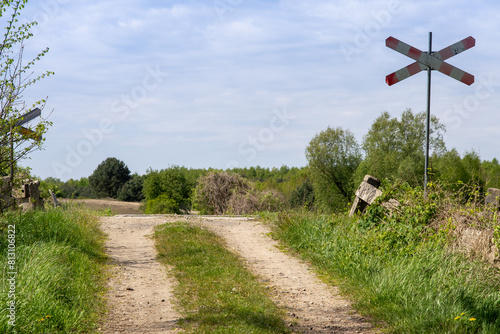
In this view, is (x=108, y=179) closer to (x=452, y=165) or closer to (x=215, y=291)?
(x=452, y=165)

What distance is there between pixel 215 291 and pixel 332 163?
3603 cm

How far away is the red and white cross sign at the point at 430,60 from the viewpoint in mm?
9109

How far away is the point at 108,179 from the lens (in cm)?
4131

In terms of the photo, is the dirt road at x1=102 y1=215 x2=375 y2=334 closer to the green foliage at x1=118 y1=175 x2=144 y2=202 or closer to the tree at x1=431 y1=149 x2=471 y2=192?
the green foliage at x1=118 y1=175 x2=144 y2=202

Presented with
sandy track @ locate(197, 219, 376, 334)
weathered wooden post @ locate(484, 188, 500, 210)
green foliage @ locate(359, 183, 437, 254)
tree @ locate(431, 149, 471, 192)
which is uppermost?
tree @ locate(431, 149, 471, 192)

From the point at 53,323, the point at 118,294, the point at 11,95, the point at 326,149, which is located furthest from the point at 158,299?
the point at 326,149

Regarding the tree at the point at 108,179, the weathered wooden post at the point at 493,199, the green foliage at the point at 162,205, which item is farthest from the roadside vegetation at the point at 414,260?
the tree at the point at 108,179

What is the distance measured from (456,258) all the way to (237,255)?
4.49 meters

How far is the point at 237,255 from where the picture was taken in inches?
379

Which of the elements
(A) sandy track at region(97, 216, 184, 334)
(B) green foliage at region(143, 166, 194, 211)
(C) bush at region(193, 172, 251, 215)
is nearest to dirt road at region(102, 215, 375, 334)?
(A) sandy track at region(97, 216, 184, 334)

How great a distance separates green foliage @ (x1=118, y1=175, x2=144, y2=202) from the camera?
1535 inches

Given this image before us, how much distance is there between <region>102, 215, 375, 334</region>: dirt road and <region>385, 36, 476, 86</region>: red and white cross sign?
4.50 m

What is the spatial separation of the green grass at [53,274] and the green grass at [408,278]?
148 inches

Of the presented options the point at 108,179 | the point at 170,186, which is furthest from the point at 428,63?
the point at 108,179
